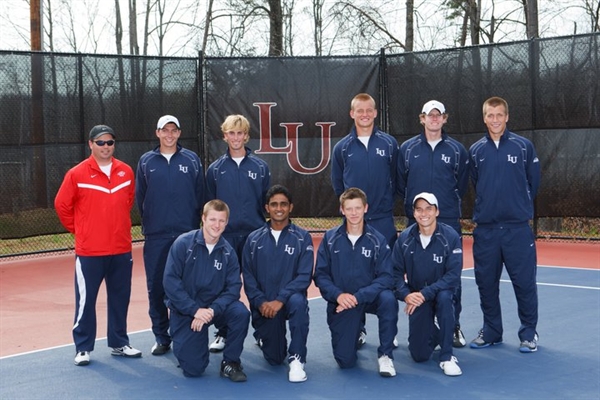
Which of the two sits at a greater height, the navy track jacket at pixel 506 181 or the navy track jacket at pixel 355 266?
the navy track jacket at pixel 506 181

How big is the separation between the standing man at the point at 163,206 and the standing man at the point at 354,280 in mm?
1050

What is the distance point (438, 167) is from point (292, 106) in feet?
15.9

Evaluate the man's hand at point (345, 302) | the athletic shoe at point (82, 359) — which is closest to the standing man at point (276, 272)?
the man's hand at point (345, 302)

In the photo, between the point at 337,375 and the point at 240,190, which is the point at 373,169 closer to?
the point at 240,190

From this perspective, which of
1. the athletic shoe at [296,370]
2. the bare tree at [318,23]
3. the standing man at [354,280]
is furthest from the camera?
the bare tree at [318,23]

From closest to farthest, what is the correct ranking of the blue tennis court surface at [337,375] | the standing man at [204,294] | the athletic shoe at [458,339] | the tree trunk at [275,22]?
the blue tennis court surface at [337,375] → the standing man at [204,294] → the athletic shoe at [458,339] → the tree trunk at [275,22]

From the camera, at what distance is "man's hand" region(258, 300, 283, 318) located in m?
4.73

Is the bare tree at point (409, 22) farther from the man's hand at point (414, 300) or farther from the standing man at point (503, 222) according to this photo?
the man's hand at point (414, 300)

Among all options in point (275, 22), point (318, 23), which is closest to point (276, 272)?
point (275, 22)

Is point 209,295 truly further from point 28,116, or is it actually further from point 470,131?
point 470,131

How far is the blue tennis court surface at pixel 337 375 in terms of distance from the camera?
4.22 m

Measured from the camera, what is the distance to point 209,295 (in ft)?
15.5

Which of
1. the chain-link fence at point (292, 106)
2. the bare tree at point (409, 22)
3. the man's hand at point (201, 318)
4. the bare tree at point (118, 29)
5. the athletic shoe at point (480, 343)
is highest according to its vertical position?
the bare tree at point (118, 29)

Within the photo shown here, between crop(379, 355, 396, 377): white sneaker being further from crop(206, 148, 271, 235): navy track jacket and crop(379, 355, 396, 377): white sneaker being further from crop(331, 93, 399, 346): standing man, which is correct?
crop(206, 148, 271, 235): navy track jacket
